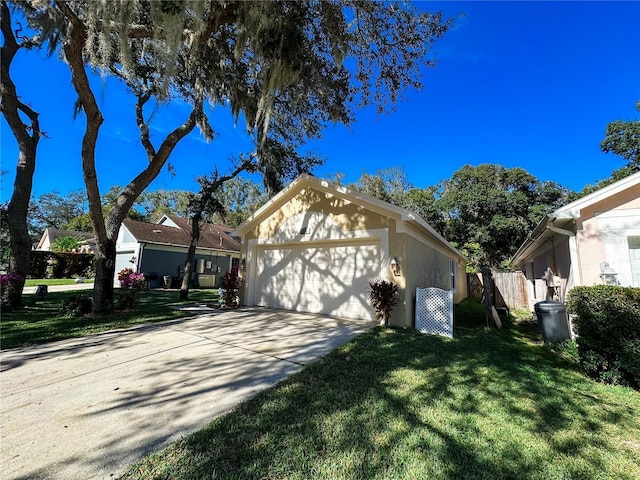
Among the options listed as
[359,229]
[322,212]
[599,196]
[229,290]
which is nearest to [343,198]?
[322,212]

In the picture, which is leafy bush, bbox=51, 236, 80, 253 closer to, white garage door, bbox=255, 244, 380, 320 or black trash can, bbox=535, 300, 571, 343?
white garage door, bbox=255, 244, 380, 320

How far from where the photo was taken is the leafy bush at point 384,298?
6.67 meters

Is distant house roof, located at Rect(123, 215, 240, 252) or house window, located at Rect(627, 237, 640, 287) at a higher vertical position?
distant house roof, located at Rect(123, 215, 240, 252)

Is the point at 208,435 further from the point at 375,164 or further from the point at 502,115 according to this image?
the point at 375,164


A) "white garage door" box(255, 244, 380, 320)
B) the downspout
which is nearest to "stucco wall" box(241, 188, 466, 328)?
"white garage door" box(255, 244, 380, 320)

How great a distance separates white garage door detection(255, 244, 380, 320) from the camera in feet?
25.1

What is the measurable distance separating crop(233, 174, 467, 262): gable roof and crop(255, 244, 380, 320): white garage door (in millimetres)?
1015

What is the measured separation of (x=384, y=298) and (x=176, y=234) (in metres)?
18.3

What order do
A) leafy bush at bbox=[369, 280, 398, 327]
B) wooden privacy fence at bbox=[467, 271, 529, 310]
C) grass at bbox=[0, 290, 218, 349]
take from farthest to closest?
wooden privacy fence at bbox=[467, 271, 529, 310] < leafy bush at bbox=[369, 280, 398, 327] < grass at bbox=[0, 290, 218, 349]

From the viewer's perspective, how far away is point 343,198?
25.8ft

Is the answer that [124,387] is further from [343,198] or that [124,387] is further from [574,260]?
[574,260]

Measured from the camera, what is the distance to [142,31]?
531 cm

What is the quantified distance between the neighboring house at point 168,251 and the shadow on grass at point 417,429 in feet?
55.5

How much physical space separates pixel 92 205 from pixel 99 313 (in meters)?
2.84
